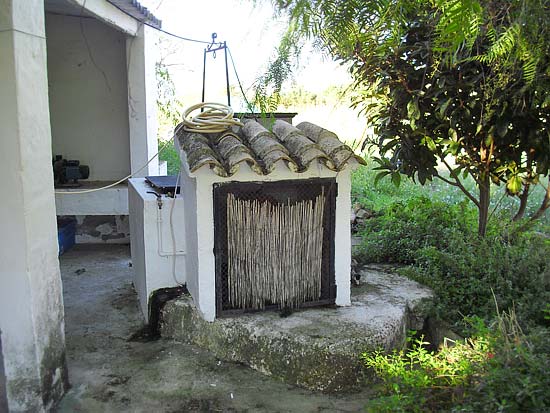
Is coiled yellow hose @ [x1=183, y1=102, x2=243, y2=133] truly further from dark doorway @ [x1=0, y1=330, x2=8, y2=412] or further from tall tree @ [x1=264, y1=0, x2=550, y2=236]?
dark doorway @ [x1=0, y1=330, x2=8, y2=412]

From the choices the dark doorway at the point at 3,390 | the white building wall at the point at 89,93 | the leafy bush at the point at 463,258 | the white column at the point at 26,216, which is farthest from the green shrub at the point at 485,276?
the white building wall at the point at 89,93

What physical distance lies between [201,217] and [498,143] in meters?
3.46

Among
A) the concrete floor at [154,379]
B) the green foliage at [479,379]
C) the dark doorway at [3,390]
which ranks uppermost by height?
the green foliage at [479,379]

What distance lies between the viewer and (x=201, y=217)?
5.24 m

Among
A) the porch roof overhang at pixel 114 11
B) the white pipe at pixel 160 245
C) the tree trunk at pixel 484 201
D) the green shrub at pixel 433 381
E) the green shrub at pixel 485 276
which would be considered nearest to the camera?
the green shrub at pixel 433 381

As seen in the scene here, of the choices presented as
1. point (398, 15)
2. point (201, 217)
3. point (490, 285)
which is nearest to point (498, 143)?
point (490, 285)

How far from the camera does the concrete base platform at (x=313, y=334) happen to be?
4.84 m

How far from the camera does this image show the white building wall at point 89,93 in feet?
31.1

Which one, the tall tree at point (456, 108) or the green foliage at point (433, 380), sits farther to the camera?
the tall tree at point (456, 108)

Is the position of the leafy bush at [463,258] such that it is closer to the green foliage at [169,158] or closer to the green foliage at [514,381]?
the green foliage at [514,381]

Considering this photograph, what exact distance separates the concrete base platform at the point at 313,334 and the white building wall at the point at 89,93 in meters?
4.80

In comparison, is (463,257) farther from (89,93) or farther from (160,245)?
(89,93)

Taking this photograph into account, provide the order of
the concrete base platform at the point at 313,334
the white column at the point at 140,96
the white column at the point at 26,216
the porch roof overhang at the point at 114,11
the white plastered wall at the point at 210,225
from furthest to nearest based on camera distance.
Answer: the white column at the point at 140,96 < the porch roof overhang at the point at 114,11 < the white plastered wall at the point at 210,225 < the concrete base platform at the point at 313,334 < the white column at the point at 26,216

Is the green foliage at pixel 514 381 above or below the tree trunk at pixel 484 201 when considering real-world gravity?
below
